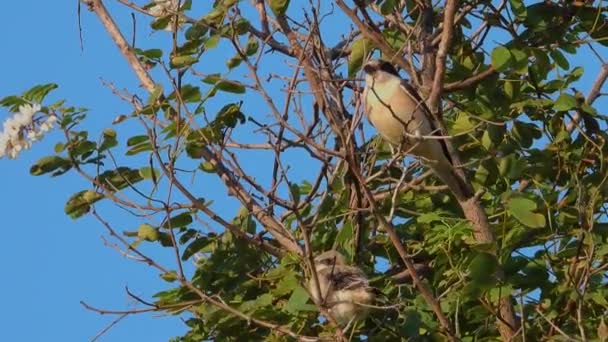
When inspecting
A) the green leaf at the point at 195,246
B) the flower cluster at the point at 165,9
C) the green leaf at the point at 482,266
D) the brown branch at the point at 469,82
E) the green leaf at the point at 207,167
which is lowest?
the green leaf at the point at 482,266

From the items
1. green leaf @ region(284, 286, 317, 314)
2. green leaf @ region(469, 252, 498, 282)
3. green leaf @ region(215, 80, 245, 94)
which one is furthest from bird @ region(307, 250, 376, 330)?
green leaf @ region(215, 80, 245, 94)

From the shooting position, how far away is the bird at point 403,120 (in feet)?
16.2

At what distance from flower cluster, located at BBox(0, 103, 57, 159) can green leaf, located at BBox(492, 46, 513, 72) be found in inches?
56.2

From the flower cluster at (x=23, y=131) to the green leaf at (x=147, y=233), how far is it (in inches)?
18.8

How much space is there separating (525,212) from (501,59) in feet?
1.62

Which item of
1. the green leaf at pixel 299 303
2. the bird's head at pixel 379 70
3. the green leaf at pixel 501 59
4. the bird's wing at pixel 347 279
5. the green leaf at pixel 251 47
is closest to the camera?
the green leaf at pixel 299 303

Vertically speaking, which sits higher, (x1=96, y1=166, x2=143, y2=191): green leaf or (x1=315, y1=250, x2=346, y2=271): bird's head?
→ (x1=96, y1=166, x2=143, y2=191): green leaf

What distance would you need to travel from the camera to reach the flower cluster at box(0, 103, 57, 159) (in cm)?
465

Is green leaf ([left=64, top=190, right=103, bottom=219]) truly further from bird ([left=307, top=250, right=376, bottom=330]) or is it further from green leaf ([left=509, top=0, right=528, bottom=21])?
green leaf ([left=509, top=0, right=528, bottom=21])

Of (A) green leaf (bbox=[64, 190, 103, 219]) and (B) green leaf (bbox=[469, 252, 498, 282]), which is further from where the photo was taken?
Result: (A) green leaf (bbox=[64, 190, 103, 219])

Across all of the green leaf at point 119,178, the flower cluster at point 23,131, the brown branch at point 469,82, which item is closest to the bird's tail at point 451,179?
the brown branch at point 469,82

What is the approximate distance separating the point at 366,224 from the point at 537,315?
2.24ft

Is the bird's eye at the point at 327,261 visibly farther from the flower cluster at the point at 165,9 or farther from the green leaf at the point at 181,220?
the flower cluster at the point at 165,9

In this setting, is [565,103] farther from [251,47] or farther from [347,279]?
[251,47]
